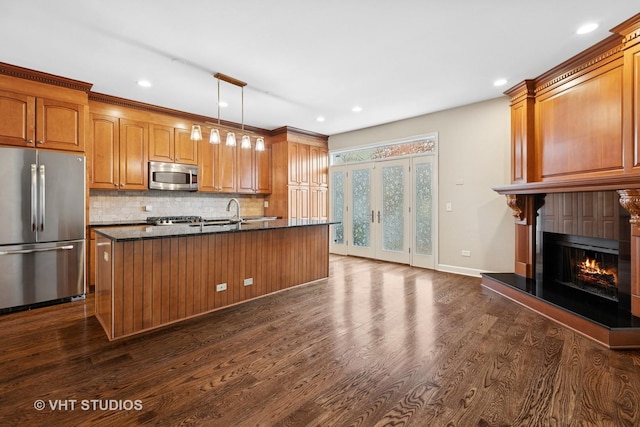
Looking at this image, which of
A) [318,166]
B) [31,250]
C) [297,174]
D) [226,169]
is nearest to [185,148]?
[226,169]

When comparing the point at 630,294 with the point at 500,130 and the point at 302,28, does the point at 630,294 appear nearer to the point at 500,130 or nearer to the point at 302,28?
the point at 500,130

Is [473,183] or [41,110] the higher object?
[41,110]

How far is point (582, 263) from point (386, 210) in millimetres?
3072

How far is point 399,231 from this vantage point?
18.7 feet

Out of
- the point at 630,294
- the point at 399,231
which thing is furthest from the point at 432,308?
the point at 399,231

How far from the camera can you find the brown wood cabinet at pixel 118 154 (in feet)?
13.8

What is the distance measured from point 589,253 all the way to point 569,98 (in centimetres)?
178

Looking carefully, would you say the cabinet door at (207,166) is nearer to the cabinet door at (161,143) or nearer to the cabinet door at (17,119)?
the cabinet door at (161,143)

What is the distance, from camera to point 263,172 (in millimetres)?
6254

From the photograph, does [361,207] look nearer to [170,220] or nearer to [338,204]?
[338,204]

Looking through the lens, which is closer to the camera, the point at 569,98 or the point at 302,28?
the point at 302,28

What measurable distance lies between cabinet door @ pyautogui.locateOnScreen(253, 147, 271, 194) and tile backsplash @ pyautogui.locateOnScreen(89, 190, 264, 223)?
0.46 metres

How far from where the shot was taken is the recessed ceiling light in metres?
2.62

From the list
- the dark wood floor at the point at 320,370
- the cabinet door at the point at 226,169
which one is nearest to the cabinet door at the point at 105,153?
the cabinet door at the point at 226,169
